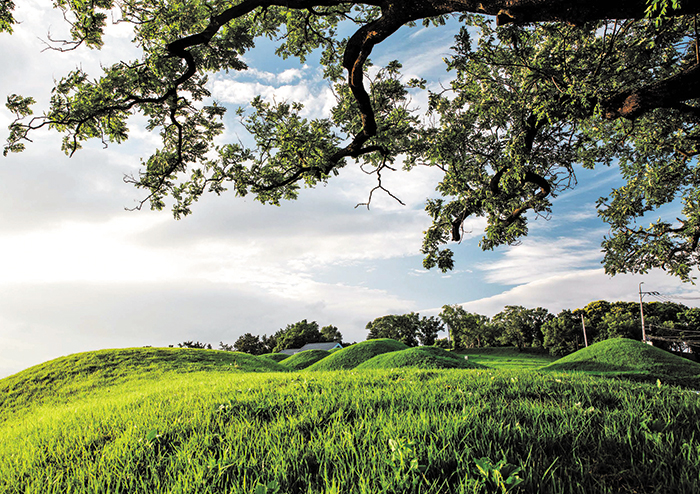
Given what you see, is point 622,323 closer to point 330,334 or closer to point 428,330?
point 428,330

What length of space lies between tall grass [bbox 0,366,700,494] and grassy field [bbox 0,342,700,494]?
14 mm

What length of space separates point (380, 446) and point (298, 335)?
7493 cm

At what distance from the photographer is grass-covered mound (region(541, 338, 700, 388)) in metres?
17.1

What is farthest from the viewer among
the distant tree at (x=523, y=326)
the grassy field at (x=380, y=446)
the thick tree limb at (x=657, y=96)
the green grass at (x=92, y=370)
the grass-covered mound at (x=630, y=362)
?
the distant tree at (x=523, y=326)

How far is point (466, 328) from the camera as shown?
62.2 m

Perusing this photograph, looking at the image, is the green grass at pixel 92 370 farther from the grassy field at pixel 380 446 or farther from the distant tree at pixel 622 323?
the distant tree at pixel 622 323

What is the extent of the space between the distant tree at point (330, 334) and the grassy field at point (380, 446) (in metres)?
79.4

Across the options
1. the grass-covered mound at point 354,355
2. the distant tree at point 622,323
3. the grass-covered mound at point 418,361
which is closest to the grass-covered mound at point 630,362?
the grass-covered mound at point 418,361

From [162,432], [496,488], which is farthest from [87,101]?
[496,488]

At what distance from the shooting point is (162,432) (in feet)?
11.7

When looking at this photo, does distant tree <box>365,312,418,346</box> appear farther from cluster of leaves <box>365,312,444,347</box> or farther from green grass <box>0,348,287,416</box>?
green grass <box>0,348,287,416</box>

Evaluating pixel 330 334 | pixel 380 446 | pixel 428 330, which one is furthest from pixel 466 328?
pixel 380 446

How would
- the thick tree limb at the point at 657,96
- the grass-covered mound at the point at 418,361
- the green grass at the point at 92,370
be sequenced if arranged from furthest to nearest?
the grass-covered mound at the point at 418,361 < the green grass at the point at 92,370 < the thick tree limb at the point at 657,96

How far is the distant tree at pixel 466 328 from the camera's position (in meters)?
62.2
